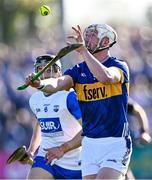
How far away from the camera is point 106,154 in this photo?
1172cm

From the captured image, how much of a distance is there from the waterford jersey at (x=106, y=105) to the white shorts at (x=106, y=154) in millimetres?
61

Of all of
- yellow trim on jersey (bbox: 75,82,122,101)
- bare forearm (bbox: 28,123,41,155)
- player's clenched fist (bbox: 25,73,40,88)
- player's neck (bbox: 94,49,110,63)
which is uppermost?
player's neck (bbox: 94,49,110,63)

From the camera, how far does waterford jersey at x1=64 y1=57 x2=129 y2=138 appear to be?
11703mm

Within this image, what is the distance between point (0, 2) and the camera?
30.8 meters

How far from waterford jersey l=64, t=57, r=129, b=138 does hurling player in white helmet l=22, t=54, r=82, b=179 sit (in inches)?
39.0

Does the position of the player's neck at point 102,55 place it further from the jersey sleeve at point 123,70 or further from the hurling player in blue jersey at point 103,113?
the jersey sleeve at point 123,70

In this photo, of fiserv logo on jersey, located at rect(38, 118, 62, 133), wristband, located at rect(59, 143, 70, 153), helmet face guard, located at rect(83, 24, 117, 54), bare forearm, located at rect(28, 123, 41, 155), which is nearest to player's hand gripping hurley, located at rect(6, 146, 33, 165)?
bare forearm, located at rect(28, 123, 41, 155)

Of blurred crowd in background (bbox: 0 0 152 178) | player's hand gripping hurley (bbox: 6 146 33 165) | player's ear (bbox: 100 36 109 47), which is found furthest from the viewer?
blurred crowd in background (bbox: 0 0 152 178)

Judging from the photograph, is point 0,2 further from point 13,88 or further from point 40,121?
point 40,121

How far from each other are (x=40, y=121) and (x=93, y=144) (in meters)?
1.29

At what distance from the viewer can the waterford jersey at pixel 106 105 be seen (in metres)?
11.7

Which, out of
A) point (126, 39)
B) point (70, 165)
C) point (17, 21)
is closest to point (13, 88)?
point (126, 39)

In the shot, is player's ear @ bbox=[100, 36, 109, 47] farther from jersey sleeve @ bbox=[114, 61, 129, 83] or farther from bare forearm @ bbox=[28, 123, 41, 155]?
bare forearm @ bbox=[28, 123, 41, 155]

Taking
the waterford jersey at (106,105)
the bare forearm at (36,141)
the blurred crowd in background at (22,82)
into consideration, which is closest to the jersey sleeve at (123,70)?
the waterford jersey at (106,105)
